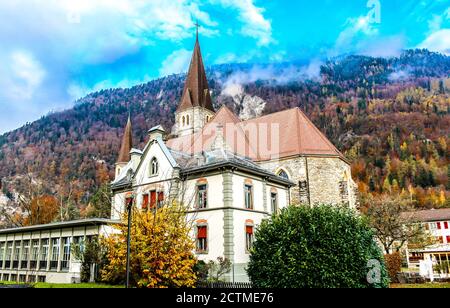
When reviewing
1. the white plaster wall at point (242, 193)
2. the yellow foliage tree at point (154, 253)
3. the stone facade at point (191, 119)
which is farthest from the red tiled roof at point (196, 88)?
the yellow foliage tree at point (154, 253)

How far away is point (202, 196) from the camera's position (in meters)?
22.2

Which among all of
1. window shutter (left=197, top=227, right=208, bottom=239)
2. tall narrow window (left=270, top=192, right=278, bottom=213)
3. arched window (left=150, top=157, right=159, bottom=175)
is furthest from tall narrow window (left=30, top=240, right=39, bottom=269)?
tall narrow window (left=270, top=192, right=278, bottom=213)

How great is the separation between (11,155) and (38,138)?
734 inches

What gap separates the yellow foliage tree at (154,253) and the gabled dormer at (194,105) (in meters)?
38.3

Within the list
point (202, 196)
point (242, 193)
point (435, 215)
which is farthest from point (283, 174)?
point (435, 215)

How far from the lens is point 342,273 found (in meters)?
15.0

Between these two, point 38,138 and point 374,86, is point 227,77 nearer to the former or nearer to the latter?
point 374,86

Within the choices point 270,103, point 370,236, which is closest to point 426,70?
point 270,103

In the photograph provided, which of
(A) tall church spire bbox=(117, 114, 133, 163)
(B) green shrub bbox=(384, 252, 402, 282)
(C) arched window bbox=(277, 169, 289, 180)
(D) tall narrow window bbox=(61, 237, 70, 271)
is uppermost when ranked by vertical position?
(A) tall church spire bbox=(117, 114, 133, 163)

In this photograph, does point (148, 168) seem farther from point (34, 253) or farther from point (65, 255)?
point (34, 253)

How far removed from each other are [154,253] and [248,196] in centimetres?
1026

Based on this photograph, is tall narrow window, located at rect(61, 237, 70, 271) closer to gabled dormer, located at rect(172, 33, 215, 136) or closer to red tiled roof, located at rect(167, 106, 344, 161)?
red tiled roof, located at rect(167, 106, 344, 161)

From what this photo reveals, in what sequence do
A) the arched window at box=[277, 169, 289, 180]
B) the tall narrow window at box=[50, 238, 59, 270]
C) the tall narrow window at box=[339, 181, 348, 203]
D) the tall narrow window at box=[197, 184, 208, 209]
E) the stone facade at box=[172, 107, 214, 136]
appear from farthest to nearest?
the stone facade at box=[172, 107, 214, 136], the arched window at box=[277, 169, 289, 180], the tall narrow window at box=[339, 181, 348, 203], the tall narrow window at box=[50, 238, 59, 270], the tall narrow window at box=[197, 184, 208, 209]

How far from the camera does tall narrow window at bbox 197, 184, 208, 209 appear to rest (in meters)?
22.0
